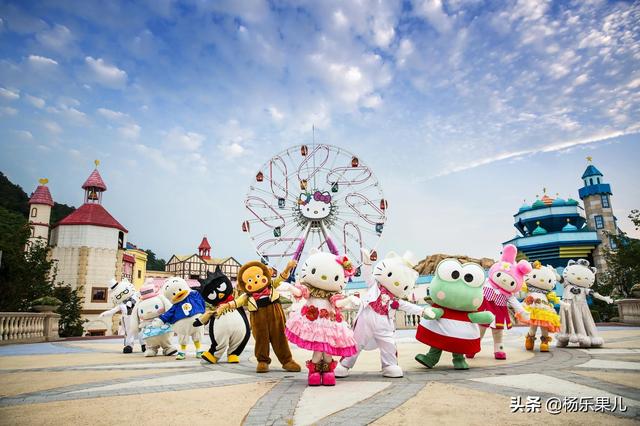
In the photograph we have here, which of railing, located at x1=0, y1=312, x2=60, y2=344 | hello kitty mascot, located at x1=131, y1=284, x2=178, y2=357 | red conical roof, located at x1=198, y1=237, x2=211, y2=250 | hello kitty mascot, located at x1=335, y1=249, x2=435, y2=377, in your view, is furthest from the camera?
red conical roof, located at x1=198, y1=237, x2=211, y2=250

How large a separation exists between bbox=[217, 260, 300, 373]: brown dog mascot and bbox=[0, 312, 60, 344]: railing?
331 inches

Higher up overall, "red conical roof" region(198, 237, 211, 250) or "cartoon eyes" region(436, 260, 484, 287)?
A: "red conical roof" region(198, 237, 211, 250)

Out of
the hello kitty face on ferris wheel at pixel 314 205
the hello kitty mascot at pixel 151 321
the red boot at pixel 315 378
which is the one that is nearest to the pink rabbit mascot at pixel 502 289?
the red boot at pixel 315 378

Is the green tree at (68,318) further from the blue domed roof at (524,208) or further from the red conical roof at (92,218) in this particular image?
the blue domed roof at (524,208)

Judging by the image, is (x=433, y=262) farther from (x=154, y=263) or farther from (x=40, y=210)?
(x=154, y=263)

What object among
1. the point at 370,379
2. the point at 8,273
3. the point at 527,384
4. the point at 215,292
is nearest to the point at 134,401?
the point at 370,379

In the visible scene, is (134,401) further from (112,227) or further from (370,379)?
(112,227)

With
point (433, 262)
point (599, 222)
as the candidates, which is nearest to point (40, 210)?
point (433, 262)

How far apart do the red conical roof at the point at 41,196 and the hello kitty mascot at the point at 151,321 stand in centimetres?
2731

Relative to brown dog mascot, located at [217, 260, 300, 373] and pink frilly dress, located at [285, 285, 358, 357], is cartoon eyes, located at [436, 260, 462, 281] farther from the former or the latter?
brown dog mascot, located at [217, 260, 300, 373]

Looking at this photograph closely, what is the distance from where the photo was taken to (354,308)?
205 inches

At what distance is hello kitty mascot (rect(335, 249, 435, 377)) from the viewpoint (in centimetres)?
477

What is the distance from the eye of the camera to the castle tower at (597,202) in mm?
31659

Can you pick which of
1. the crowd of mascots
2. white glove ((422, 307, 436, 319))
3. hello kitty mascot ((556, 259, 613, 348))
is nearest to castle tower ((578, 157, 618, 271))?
hello kitty mascot ((556, 259, 613, 348))
